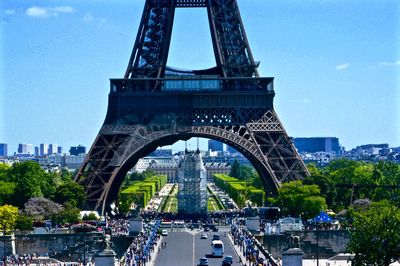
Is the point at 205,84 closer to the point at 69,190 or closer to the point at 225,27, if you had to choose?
the point at 225,27

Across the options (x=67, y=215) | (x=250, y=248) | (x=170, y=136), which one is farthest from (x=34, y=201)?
(x=250, y=248)

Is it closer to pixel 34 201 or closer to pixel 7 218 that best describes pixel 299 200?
pixel 34 201

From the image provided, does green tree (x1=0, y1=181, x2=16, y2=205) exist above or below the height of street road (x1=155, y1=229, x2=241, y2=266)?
above

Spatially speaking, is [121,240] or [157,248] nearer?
[157,248]

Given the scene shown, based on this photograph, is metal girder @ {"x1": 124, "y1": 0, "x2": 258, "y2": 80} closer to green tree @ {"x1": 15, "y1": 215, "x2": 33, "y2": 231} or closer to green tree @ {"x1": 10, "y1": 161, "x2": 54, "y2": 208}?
green tree @ {"x1": 10, "y1": 161, "x2": 54, "y2": 208}

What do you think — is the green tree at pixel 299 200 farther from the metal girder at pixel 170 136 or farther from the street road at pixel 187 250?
the street road at pixel 187 250

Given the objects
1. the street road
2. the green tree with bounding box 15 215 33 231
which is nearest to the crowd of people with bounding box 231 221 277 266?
the street road

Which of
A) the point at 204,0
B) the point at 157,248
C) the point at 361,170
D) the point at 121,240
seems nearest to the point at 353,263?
the point at 157,248
